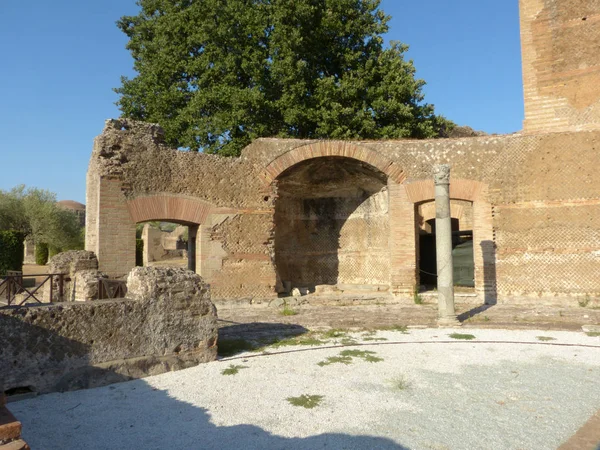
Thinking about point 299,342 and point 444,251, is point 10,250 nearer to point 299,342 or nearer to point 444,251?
point 299,342

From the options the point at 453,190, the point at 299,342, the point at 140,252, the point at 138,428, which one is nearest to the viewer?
the point at 138,428

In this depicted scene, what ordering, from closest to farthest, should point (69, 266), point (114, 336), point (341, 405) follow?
point (341, 405) → point (114, 336) → point (69, 266)

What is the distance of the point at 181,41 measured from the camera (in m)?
19.3

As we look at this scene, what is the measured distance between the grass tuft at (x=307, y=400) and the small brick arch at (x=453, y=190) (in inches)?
325

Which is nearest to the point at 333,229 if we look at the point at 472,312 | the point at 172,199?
the point at 172,199

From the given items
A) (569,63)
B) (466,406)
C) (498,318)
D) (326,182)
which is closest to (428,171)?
(326,182)

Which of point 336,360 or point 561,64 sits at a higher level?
point 561,64

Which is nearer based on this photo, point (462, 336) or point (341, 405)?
point (341, 405)

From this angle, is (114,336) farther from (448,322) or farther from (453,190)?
(453,190)

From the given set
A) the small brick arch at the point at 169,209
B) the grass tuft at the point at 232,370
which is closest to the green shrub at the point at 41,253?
the small brick arch at the point at 169,209

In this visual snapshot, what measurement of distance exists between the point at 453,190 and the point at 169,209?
7041 mm

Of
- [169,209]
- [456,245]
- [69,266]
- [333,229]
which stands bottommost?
[69,266]

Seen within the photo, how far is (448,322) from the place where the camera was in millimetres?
8172

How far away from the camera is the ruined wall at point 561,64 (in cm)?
1254
